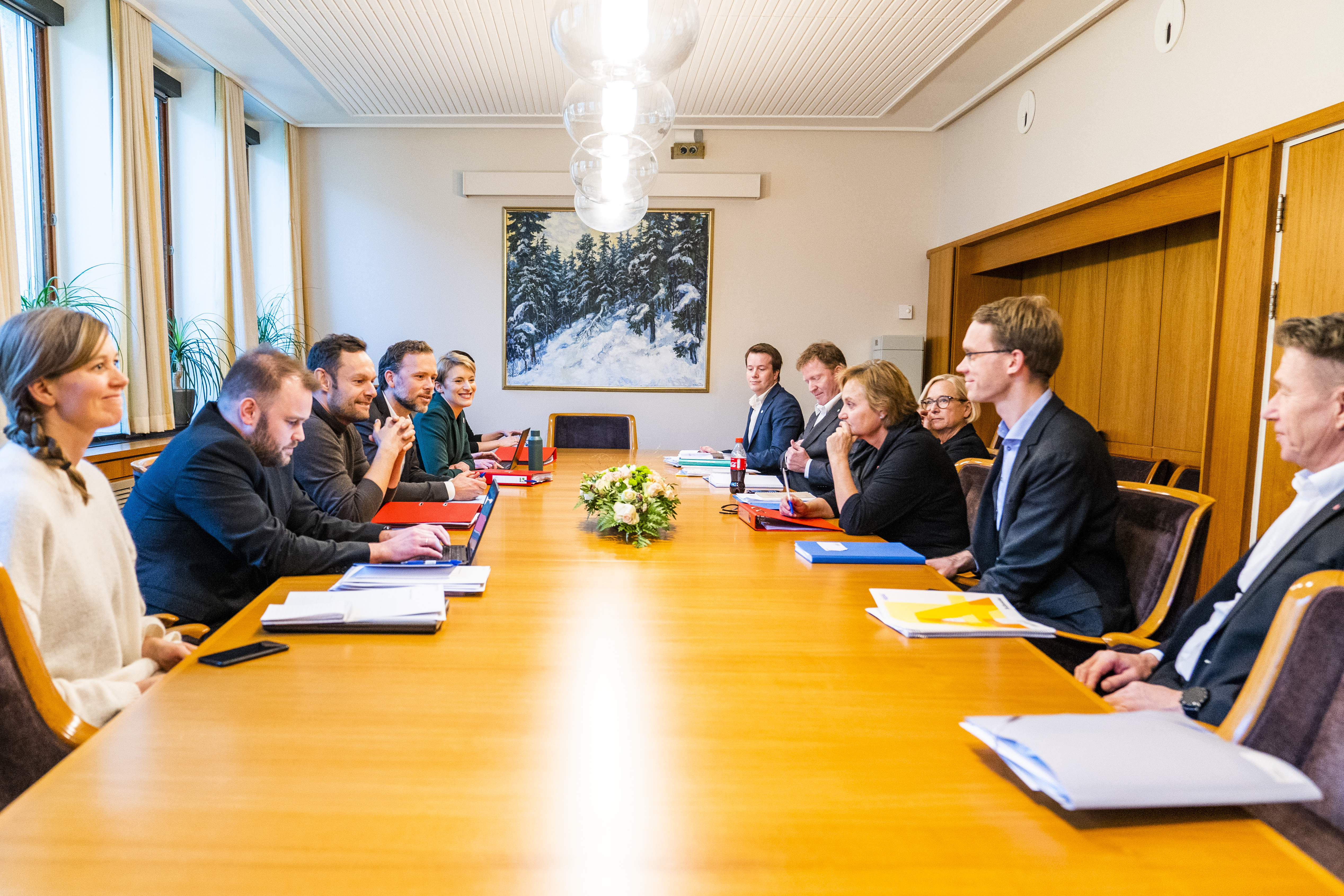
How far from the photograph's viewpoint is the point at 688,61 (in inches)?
208

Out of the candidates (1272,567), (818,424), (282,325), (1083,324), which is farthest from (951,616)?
(282,325)

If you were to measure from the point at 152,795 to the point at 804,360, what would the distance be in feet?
14.2

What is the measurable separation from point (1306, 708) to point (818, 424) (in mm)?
3426

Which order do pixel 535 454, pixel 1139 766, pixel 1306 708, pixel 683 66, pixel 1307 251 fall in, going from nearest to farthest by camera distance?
pixel 1139 766 → pixel 1306 708 → pixel 1307 251 → pixel 535 454 → pixel 683 66

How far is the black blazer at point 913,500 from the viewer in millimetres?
2729

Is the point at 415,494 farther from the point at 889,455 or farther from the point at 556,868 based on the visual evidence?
the point at 556,868

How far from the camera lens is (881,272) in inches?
276

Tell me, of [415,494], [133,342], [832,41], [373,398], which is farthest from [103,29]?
[832,41]

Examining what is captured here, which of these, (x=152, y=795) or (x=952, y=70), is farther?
(x=952, y=70)

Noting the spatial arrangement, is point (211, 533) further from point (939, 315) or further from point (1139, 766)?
point (939, 315)

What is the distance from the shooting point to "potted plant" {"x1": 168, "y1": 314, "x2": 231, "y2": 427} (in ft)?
16.8

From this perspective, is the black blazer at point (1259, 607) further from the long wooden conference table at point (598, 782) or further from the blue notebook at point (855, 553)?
the blue notebook at point (855, 553)

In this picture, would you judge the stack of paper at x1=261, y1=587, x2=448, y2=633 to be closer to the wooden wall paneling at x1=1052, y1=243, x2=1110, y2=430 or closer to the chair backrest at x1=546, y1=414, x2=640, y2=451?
the chair backrest at x1=546, y1=414, x2=640, y2=451

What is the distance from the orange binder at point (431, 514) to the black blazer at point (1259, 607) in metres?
2.07
